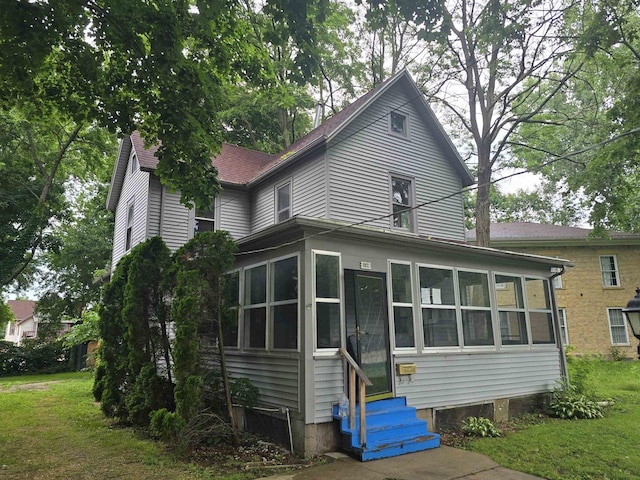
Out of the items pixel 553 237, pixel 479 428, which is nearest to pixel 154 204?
pixel 479 428

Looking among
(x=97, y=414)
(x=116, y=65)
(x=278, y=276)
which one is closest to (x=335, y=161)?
(x=278, y=276)

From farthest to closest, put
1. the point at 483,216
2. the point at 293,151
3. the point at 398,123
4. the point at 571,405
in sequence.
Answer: the point at 483,216
the point at 293,151
the point at 398,123
the point at 571,405

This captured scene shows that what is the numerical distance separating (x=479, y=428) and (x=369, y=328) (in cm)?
262

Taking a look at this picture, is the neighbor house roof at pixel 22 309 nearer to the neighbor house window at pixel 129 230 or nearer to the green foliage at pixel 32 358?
the green foliage at pixel 32 358

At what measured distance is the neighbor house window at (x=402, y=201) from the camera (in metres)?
11.9

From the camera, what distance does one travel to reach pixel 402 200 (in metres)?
12.2

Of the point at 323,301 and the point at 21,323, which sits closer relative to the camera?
the point at 323,301

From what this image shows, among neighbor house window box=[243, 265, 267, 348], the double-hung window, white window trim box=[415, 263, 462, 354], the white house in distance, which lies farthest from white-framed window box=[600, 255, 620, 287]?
the white house in distance

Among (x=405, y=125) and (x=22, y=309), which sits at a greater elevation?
(x=405, y=125)

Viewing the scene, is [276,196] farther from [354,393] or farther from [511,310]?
[354,393]

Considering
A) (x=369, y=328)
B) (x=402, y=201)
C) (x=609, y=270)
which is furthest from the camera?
(x=609, y=270)

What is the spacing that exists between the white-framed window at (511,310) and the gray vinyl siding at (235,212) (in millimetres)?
7311

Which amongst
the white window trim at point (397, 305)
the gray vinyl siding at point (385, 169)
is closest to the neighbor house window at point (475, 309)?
the white window trim at point (397, 305)

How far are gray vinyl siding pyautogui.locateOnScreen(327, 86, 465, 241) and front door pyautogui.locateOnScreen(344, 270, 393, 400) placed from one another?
12.6 feet
